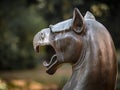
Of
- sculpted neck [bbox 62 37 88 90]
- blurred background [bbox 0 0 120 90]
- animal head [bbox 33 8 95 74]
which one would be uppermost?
blurred background [bbox 0 0 120 90]

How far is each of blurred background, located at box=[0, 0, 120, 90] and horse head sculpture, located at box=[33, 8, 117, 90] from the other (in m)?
6.95

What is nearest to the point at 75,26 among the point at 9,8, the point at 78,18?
the point at 78,18

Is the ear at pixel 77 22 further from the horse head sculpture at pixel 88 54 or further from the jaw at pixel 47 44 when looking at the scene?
the jaw at pixel 47 44

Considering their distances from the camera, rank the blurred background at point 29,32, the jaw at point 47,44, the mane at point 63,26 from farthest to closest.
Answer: the blurred background at point 29,32, the jaw at point 47,44, the mane at point 63,26

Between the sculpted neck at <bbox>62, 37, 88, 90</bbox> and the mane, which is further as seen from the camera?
the mane

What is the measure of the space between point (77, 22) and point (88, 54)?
10.4 inches

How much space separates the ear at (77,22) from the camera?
3997 millimetres

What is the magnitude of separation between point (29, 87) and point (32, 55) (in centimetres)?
695

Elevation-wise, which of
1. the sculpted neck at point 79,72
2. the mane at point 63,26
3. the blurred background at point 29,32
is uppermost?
the blurred background at point 29,32

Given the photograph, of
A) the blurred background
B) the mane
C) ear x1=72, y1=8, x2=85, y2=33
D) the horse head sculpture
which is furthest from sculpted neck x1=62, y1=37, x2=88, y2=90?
the blurred background

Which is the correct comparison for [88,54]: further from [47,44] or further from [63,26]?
[47,44]

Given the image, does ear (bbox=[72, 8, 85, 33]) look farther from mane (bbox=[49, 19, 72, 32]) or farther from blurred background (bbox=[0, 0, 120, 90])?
blurred background (bbox=[0, 0, 120, 90])

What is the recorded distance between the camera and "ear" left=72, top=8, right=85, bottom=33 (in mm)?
3997

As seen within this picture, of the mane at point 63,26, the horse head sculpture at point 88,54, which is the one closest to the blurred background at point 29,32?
the mane at point 63,26
